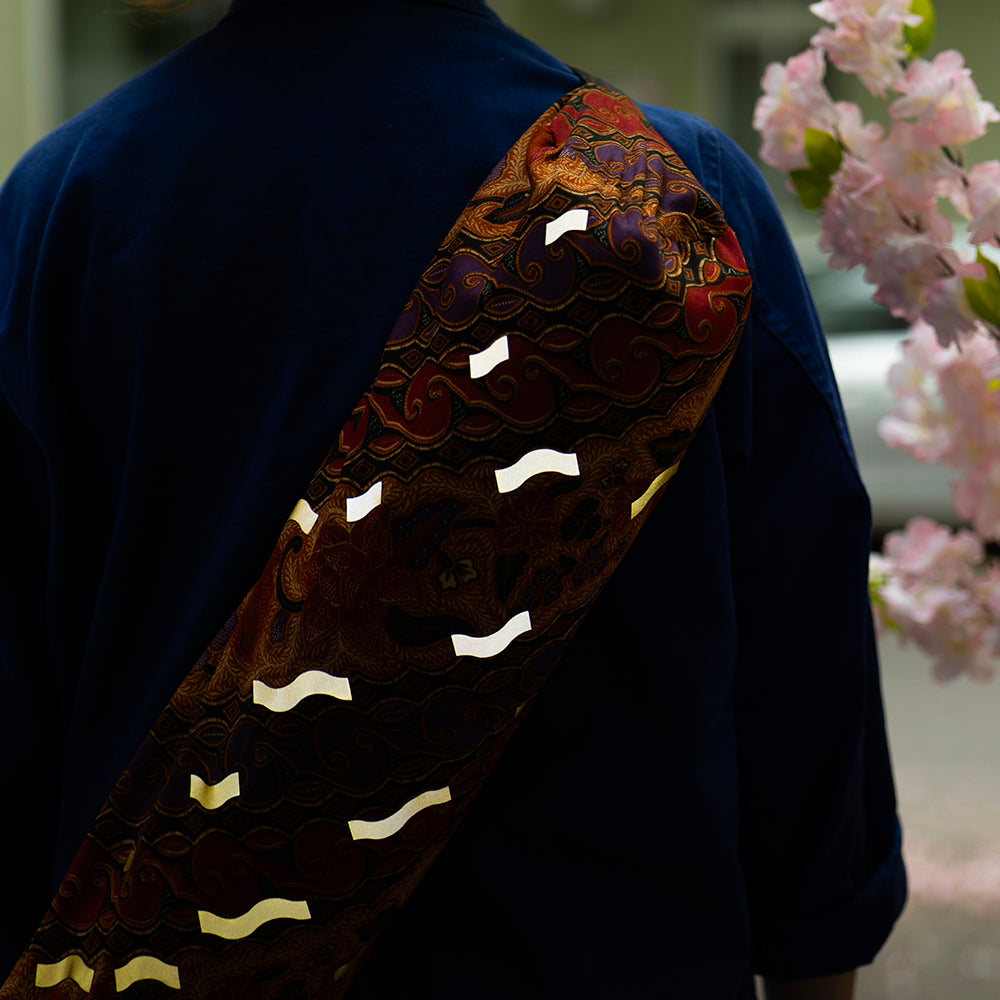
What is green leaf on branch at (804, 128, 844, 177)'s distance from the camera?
896 millimetres

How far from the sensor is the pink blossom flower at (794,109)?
903 mm

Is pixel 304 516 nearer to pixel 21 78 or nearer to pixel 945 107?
pixel 945 107

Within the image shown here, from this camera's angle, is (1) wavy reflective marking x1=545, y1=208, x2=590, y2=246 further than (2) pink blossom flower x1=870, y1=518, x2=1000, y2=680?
No

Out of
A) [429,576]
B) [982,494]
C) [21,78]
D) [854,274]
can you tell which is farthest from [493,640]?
[854,274]

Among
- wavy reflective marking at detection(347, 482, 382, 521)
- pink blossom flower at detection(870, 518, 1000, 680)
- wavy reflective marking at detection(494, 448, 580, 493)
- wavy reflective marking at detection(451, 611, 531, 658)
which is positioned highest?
wavy reflective marking at detection(494, 448, 580, 493)

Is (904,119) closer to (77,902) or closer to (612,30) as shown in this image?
(77,902)

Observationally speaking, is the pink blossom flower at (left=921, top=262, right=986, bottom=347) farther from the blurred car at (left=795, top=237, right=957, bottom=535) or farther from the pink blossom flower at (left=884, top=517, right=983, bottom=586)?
the blurred car at (left=795, top=237, right=957, bottom=535)

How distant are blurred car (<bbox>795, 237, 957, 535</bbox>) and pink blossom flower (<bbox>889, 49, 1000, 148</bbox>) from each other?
15.6 feet

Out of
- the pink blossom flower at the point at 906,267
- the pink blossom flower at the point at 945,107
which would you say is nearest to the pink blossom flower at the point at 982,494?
the pink blossom flower at the point at 906,267

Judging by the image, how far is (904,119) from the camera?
0.88 meters

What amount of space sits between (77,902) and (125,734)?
0.09 metres

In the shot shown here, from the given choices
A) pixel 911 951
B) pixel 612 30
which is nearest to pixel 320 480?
pixel 911 951

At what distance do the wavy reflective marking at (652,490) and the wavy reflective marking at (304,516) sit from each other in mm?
163

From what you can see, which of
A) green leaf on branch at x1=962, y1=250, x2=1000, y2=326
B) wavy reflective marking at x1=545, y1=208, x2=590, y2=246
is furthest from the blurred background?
green leaf on branch at x1=962, y1=250, x2=1000, y2=326
